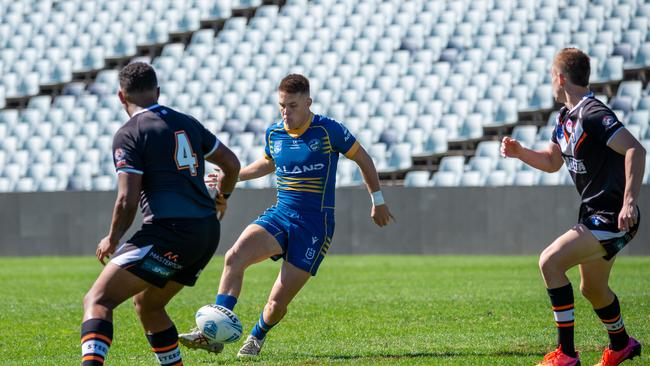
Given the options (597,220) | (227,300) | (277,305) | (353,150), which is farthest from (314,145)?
(597,220)

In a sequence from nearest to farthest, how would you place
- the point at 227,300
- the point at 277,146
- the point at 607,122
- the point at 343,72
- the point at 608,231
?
the point at 607,122
the point at 608,231
the point at 227,300
the point at 277,146
the point at 343,72

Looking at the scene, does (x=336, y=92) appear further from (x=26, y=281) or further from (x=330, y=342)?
(x=330, y=342)

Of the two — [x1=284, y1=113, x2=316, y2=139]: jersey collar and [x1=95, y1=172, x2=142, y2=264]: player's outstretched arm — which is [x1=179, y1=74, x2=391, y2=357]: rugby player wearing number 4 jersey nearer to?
[x1=284, y1=113, x2=316, y2=139]: jersey collar

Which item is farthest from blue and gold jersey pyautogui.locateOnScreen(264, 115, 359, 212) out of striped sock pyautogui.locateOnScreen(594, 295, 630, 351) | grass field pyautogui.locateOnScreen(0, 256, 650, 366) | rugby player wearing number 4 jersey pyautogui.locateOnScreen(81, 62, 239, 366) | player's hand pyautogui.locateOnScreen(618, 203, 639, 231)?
player's hand pyautogui.locateOnScreen(618, 203, 639, 231)

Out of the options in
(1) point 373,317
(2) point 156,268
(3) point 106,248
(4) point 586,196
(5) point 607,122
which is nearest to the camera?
(3) point 106,248

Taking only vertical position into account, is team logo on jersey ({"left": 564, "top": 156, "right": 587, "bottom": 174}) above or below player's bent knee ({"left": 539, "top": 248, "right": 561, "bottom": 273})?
above

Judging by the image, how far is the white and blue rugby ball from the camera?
6.80 meters

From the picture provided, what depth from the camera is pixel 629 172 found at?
700 centimetres

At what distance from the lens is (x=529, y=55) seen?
84.9 ft

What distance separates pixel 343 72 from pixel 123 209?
71.1 ft

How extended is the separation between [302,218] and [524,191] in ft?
43.0

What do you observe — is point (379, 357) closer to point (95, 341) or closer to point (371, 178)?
point (371, 178)

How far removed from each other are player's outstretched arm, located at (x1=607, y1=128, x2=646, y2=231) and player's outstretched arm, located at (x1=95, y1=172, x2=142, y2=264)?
312cm

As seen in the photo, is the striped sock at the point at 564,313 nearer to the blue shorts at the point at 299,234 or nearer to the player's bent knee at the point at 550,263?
the player's bent knee at the point at 550,263
